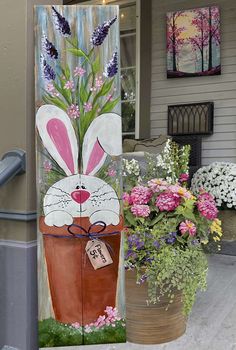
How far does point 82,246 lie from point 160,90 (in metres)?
3.31

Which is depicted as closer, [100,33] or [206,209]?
[100,33]

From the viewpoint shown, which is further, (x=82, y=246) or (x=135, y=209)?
(x=135, y=209)

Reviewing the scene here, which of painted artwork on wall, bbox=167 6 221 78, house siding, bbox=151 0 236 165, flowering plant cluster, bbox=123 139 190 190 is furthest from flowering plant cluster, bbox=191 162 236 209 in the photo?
flowering plant cluster, bbox=123 139 190 190

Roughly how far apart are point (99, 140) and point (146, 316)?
941mm

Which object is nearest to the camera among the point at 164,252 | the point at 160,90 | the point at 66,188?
the point at 66,188

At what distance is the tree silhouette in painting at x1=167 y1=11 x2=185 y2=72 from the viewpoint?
462 centimetres

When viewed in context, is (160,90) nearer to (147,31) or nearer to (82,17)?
(147,31)

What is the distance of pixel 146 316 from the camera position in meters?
2.12

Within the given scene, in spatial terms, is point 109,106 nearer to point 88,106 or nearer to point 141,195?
point 88,106

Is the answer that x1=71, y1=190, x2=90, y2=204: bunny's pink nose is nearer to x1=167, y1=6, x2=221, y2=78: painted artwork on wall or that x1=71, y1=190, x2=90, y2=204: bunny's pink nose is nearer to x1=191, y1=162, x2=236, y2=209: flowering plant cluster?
x1=191, y1=162, x2=236, y2=209: flowering plant cluster

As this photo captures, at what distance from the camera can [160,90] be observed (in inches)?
189

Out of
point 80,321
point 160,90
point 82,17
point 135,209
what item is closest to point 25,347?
point 80,321

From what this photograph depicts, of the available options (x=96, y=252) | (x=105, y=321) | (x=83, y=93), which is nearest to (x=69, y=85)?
(x=83, y=93)

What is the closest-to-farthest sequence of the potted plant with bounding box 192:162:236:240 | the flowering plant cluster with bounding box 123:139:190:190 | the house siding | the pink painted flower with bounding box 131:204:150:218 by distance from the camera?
the pink painted flower with bounding box 131:204:150:218 < the flowering plant cluster with bounding box 123:139:190:190 < the potted plant with bounding box 192:162:236:240 < the house siding
